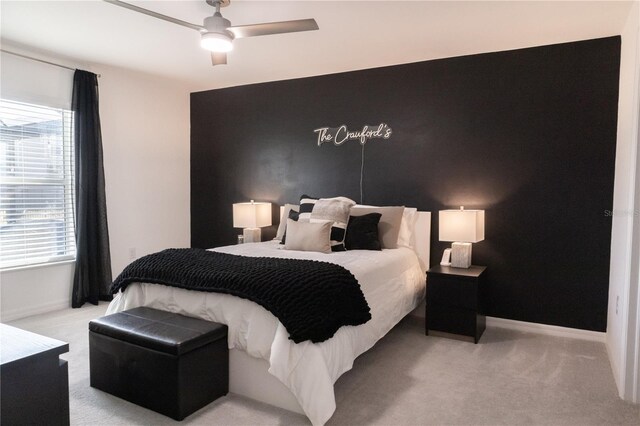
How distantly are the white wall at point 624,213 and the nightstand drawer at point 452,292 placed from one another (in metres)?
0.95

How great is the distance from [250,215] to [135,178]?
1490 mm

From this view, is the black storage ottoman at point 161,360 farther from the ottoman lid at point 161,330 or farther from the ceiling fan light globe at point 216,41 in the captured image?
the ceiling fan light globe at point 216,41

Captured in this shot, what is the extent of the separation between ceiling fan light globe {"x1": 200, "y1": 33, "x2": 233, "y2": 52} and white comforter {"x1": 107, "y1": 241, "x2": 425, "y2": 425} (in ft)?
5.12

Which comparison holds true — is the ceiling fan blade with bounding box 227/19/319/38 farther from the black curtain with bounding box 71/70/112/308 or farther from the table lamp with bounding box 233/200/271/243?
the black curtain with bounding box 71/70/112/308

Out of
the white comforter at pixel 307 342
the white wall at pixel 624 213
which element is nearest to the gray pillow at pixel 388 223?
the white comforter at pixel 307 342

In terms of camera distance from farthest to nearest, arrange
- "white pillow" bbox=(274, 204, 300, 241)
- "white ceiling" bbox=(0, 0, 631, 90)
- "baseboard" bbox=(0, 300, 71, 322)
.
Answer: "white pillow" bbox=(274, 204, 300, 241) < "baseboard" bbox=(0, 300, 71, 322) < "white ceiling" bbox=(0, 0, 631, 90)

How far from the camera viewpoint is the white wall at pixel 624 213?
244cm

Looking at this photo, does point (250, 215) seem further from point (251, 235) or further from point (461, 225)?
point (461, 225)

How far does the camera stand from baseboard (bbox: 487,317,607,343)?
337 centimetres

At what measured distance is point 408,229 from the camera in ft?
13.0

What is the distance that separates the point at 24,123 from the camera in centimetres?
384

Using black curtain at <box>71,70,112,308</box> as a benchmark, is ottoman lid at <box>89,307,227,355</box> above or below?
below

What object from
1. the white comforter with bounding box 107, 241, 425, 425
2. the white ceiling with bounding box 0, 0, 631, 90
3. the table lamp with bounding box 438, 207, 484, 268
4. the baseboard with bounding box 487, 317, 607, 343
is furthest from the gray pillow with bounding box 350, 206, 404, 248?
the white ceiling with bounding box 0, 0, 631, 90

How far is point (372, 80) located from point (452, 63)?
32.3 inches
